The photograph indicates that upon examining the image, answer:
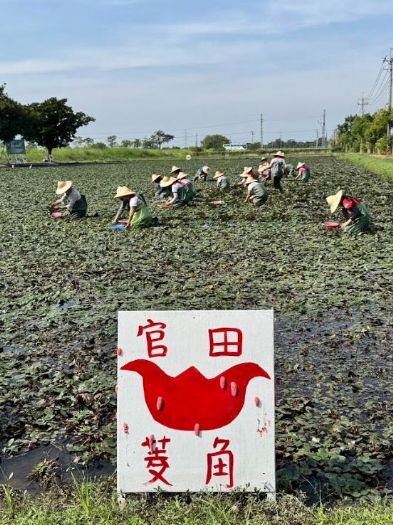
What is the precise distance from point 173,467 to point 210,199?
1619 centimetres

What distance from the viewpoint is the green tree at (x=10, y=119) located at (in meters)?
54.0

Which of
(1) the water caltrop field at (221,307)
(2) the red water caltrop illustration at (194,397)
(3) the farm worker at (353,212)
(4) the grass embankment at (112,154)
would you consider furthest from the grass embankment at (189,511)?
(4) the grass embankment at (112,154)

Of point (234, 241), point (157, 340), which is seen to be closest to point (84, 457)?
point (157, 340)

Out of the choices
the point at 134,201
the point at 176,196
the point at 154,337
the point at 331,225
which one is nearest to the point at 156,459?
the point at 154,337

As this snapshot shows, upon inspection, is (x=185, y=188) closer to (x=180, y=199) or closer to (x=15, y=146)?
(x=180, y=199)

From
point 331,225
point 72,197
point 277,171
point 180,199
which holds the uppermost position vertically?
point 277,171

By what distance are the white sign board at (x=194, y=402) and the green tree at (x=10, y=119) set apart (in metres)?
54.4

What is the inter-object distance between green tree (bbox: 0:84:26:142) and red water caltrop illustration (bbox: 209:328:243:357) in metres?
54.5

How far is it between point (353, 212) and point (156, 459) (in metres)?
9.78

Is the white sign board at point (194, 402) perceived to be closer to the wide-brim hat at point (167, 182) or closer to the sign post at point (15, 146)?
the wide-brim hat at point (167, 182)

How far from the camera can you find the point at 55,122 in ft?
212

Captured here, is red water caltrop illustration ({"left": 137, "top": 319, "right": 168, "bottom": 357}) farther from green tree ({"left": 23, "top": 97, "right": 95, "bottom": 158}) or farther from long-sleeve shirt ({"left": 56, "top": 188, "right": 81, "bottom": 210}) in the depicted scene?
green tree ({"left": 23, "top": 97, "right": 95, "bottom": 158})

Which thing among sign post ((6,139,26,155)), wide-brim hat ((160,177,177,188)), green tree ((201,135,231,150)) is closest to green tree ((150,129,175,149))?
green tree ((201,135,231,150))

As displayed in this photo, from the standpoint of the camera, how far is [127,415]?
11.2 ft
